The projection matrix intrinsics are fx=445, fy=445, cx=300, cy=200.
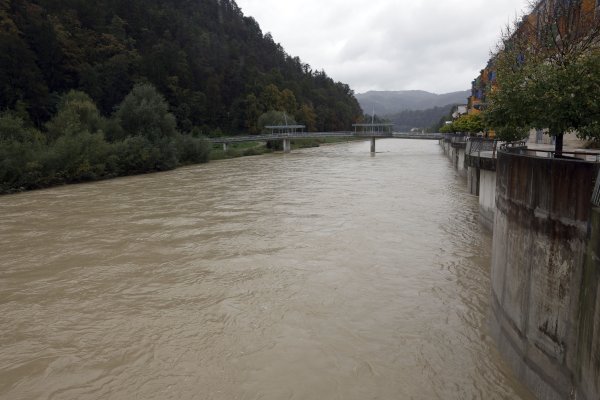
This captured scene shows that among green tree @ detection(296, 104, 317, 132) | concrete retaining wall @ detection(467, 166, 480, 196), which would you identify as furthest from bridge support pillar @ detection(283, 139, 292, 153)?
concrete retaining wall @ detection(467, 166, 480, 196)

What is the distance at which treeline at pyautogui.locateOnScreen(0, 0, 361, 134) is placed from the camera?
6328 centimetres

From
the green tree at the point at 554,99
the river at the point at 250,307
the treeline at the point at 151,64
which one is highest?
the treeline at the point at 151,64

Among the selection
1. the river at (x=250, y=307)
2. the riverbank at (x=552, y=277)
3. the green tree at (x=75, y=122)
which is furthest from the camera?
the green tree at (x=75, y=122)

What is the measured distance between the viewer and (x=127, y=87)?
7850 cm

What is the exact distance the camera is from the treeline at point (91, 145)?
110 feet

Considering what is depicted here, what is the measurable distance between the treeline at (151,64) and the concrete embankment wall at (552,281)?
59.9m

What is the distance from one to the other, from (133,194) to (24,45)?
152 ft

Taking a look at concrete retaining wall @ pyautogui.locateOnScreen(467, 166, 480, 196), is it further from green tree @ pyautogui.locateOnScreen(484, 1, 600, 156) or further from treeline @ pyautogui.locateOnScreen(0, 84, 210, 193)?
treeline @ pyautogui.locateOnScreen(0, 84, 210, 193)

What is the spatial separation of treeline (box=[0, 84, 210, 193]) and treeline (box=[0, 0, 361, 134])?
10.2 meters

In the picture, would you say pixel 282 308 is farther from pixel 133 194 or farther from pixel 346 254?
pixel 133 194

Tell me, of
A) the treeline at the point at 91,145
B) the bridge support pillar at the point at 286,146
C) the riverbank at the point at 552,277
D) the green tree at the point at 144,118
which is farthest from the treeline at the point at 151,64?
the riverbank at the point at 552,277

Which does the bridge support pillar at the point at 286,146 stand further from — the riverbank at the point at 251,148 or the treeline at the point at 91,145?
the treeline at the point at 91,145

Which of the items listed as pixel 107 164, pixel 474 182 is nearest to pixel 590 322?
pixel 474 182

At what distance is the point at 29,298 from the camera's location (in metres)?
11.4
